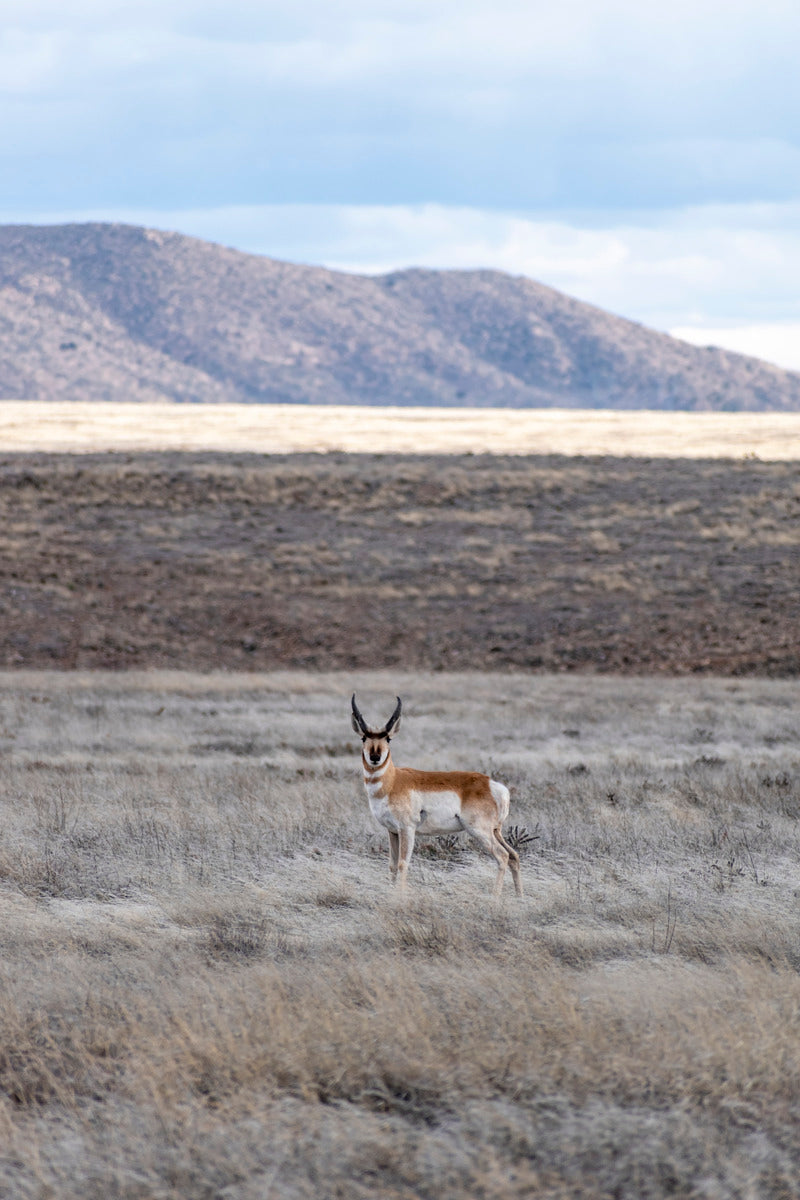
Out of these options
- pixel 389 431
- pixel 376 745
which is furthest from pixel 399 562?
pixel 376 745

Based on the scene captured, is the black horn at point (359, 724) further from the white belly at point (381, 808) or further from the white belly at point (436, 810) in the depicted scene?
the white belly at point (436, 810)

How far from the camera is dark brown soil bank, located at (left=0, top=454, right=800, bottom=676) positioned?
3203 cm

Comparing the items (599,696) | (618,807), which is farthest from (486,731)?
(618,807)

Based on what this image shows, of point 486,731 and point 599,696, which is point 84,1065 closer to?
point 486,731

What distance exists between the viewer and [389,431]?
66375mm

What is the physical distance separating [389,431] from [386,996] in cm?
6193

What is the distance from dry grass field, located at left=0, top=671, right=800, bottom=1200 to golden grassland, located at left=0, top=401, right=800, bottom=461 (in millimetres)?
46069

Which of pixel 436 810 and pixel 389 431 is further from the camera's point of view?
pixel 389 431

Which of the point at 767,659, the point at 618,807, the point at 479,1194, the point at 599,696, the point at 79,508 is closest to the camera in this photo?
the point at 479,1194

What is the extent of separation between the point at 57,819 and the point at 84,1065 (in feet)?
18.3

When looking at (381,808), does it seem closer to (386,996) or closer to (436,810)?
(436,810)

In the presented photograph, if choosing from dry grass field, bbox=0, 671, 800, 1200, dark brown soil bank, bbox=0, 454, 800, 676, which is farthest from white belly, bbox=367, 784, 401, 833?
dark brown soil bank, bbox=0, 454, 800, 676

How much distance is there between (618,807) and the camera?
11375 mm

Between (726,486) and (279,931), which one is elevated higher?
(726,486)
